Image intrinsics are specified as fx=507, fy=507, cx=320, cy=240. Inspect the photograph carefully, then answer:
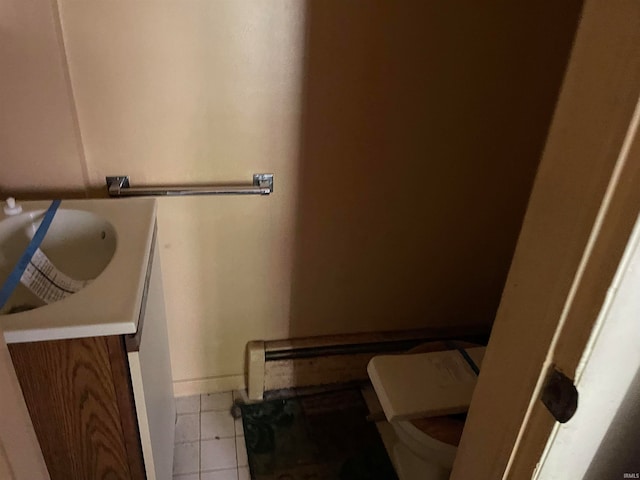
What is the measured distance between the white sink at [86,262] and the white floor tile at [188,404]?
0.70 m

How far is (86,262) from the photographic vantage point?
4.04ft

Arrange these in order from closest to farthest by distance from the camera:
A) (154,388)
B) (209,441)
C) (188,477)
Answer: (154,388) → (188,477) → (209,441)

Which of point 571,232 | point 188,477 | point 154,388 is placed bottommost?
point 188,477

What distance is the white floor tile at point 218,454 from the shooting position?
155 cm

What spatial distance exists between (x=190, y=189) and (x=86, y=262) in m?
0.33

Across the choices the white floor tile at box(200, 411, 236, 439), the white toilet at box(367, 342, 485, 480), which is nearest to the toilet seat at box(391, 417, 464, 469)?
the white toilet at box(367, 342, 485, 480)

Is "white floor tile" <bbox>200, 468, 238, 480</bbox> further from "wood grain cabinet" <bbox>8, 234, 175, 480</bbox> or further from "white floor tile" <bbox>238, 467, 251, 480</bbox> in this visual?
"wood grain cabinet" <bbox>8, 234, 175, 480</bbox>

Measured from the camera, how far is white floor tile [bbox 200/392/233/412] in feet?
5.69

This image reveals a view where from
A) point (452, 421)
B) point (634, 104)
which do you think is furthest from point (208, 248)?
point (634, 104)

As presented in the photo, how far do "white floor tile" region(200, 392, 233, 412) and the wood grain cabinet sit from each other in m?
0.60

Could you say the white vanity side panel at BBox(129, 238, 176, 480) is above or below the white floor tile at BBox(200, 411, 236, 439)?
above

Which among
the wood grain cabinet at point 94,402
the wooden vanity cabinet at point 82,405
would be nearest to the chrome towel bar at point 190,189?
the wood grain cabinet at point 94,402

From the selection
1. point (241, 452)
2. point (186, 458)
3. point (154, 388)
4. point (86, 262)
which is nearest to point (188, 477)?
point (186, 458)

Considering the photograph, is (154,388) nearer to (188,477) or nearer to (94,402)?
(94,402)
